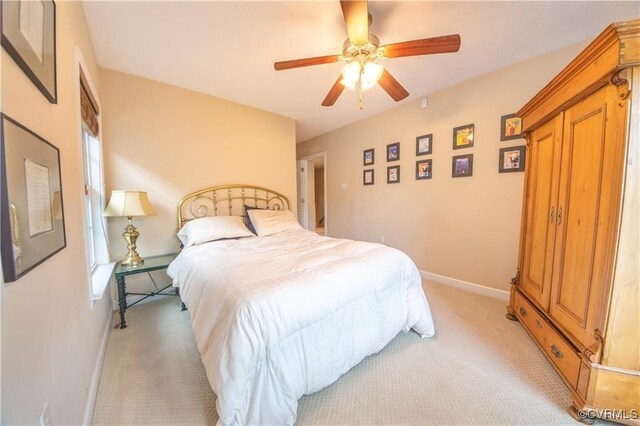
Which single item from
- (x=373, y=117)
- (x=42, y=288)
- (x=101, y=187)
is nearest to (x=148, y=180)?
(x=101, y=187)

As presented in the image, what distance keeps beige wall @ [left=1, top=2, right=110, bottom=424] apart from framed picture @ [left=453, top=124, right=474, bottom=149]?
11.3 feet

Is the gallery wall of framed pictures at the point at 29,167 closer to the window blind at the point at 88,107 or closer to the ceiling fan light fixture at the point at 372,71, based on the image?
the window blind at the point at 88,107

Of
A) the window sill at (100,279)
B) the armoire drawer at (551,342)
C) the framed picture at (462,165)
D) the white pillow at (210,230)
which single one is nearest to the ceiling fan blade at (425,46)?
the framed picture at (462,165)

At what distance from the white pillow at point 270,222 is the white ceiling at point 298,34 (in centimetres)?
152

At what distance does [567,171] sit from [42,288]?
276cm

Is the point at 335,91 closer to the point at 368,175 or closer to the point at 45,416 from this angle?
the point at 368,175

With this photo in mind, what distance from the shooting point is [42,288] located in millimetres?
893

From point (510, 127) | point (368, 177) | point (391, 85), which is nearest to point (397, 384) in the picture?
point (391, 85)

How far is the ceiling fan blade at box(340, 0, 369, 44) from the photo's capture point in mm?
1353

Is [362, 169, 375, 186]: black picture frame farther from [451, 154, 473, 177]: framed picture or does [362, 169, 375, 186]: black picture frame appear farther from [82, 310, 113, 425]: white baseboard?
[82, 310, 113, 425]: white baseboard

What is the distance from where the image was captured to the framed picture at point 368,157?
13.2ft

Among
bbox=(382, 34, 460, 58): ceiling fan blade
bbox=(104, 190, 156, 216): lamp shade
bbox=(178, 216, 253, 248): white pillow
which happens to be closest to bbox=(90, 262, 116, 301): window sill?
bbox=(104, 190, 156, 216): lamp shade

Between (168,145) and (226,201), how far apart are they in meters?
0.92

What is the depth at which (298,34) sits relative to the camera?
196 centimetres
